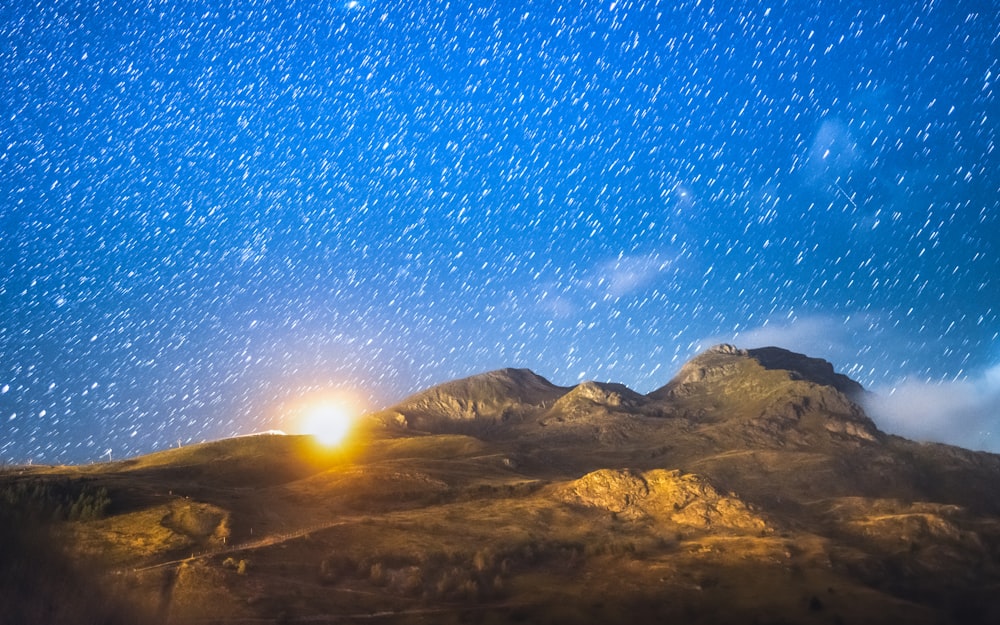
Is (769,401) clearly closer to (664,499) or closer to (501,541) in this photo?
(664,499)

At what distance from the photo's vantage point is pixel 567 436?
488ft

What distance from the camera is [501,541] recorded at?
54.1m

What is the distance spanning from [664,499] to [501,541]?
2389 cm

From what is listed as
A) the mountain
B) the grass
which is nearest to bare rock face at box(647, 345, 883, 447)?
the mountain

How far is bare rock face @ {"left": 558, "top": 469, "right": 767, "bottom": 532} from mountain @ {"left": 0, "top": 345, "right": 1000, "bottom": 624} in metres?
0.26

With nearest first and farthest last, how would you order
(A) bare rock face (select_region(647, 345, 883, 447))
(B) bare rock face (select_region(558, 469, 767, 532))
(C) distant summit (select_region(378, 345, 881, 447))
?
(B) bare rock face (select_region(558, 469, 767, 532)), (A) bare rock face (select_region(647, 345, 883, 447)), (C) distant summit (select_region(378, 345, 881, 447))

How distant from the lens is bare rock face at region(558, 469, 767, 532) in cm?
6216

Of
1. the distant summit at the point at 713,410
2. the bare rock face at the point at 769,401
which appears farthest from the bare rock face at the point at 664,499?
the bare rock face at the point at 769,401

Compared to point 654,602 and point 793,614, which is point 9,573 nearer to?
point 654,602

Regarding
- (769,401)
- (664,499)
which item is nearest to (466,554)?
(664,499)

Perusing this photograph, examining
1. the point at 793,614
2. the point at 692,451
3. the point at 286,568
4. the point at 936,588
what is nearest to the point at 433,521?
the point at 286,568

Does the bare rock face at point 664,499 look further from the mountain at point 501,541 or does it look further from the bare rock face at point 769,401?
the bare rock face at point 769,401

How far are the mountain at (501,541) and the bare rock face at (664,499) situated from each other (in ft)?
0.84

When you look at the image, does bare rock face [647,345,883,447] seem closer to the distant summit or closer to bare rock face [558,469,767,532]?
the distant summit
